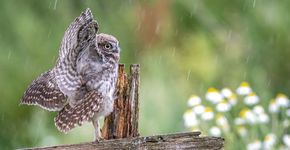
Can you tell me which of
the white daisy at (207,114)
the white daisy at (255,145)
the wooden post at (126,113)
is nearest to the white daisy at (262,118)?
the white daisy at (255,145)

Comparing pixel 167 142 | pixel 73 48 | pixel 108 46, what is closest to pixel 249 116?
pixel 108 46

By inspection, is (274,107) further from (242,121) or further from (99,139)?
(99,139)

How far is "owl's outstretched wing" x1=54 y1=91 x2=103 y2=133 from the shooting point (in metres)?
2.90

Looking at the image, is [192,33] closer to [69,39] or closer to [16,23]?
A: [16,23]

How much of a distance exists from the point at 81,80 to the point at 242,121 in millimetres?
2916

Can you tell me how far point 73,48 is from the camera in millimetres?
2996

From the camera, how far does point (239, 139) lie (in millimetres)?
5855

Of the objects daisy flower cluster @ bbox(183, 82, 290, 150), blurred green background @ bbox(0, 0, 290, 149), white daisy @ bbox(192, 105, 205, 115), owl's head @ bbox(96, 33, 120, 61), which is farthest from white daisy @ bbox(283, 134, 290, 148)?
owl's head @ bbox(96, 33, 120, 61)

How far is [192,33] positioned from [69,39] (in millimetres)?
5500

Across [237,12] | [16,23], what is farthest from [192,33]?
[16,23]

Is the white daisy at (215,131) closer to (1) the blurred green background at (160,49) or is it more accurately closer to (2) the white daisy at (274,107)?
(2) the white daisy at (274,107)

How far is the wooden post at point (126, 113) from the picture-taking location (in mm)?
2867

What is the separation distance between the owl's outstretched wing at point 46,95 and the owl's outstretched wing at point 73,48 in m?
0.03

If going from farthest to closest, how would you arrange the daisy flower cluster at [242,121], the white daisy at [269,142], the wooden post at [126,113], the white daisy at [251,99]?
the white daisy at [251,99] → the daisy flower cluster at [242,121] → the white daisy at [269,142] → the wooden post at [126,113]
